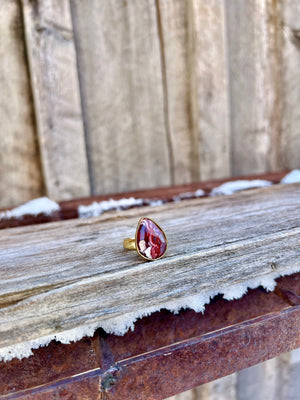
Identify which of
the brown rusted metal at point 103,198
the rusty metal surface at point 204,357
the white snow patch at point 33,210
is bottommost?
the rusty metal surface at point 204,357

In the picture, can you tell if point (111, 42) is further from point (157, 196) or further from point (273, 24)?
point (273, 24)

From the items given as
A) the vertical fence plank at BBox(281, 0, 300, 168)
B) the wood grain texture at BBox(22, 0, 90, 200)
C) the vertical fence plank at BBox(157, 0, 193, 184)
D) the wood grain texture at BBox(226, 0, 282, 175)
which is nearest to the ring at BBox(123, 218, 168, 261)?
the wood grain texture at BBox(22, 0, 90, 200)

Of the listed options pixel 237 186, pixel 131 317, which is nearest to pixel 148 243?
pixel 131 317

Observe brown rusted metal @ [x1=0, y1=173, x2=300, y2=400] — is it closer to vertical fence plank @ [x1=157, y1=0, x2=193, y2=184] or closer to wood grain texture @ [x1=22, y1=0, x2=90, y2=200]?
wood grain texture @ [x1=22, y1=0, x2=90, y2=200]

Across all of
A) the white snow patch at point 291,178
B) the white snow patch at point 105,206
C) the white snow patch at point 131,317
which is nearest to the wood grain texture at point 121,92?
the white snow patch at point 105,206

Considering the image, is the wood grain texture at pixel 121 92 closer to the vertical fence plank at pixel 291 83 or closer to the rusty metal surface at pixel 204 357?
the vertical fence plank at pixel 291 83

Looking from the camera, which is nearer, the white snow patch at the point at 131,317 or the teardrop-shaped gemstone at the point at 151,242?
the white snow patch at the point at 131,317
